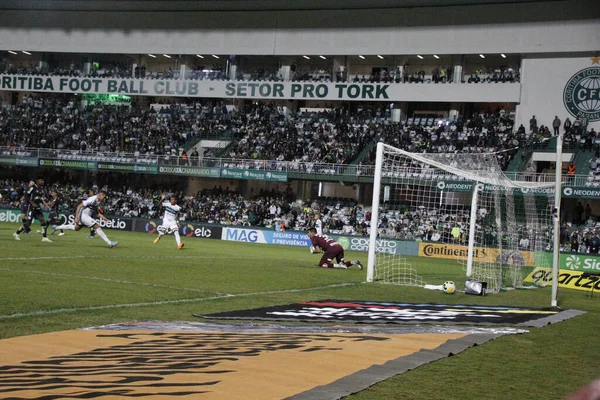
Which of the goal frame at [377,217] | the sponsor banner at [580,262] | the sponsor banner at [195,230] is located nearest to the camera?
the goal frame at [377,217]

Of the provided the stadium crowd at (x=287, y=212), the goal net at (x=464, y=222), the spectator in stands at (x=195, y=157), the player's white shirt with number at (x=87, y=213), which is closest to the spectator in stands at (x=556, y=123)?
the stadium crowd at (x=287, y=212)

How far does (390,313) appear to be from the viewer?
45.7 ft

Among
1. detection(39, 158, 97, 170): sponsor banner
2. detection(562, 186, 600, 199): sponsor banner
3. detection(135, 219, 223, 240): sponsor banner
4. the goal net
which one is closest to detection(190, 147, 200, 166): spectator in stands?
detection(39, 158, 97, 170): sponsor banner

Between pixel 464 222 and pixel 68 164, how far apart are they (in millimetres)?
32406

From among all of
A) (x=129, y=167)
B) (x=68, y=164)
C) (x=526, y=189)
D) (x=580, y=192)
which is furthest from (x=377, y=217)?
(x=68, y=164)

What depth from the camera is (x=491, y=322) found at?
43.1 ft

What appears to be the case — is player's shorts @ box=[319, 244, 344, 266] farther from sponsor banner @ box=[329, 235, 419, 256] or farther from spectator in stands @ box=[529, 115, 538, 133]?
spectator in stands @ box=[529, 115, 538, 133]

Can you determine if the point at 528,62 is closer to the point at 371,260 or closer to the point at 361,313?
the point at 371,260

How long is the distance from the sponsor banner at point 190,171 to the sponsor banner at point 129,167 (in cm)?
60

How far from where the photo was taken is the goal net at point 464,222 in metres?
24.2

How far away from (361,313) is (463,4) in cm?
4705

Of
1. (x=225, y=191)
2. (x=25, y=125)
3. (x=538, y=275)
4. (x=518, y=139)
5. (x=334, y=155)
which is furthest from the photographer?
(x=25, y=125)

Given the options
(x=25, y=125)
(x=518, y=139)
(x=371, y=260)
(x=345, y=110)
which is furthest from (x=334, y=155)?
(x=371, y=260)

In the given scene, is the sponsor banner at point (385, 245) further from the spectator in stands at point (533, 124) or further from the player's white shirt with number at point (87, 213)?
the player's white shirt with number at point (87, 213)
